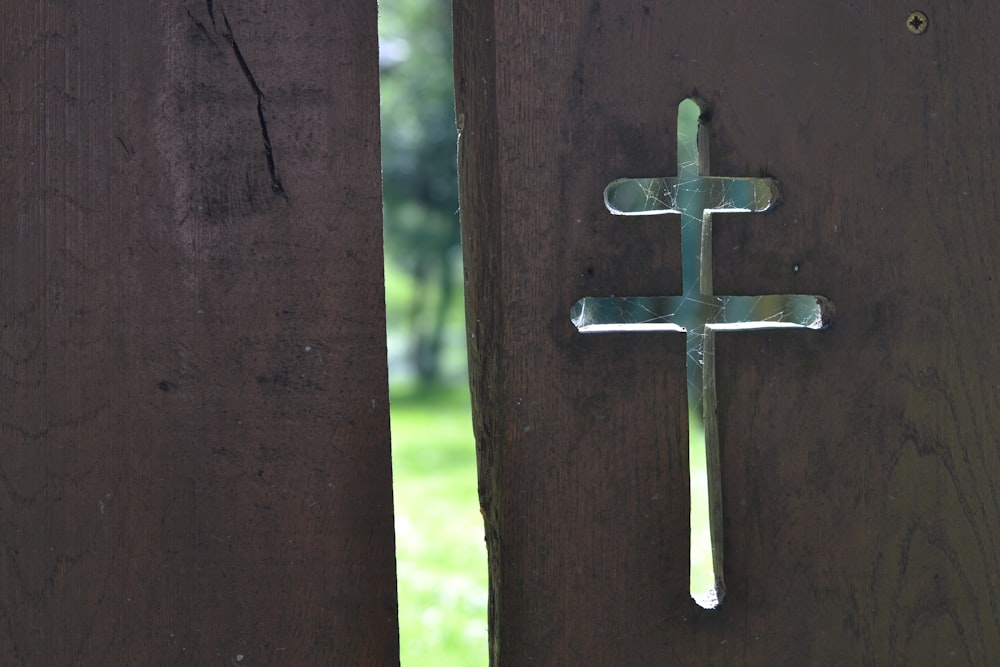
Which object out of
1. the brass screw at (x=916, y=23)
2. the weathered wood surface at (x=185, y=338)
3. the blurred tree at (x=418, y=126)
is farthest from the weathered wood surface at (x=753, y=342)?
the blurred tree at (x=418, y=126)

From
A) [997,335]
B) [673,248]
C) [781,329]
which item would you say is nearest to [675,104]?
[673,248]

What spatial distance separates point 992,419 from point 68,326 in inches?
34.6

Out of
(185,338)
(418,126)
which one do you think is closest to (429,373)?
(418,126)

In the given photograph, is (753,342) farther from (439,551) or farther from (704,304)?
(439,551)

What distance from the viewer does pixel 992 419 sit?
105 centimetres

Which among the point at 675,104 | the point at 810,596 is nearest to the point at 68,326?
the point at 675,104

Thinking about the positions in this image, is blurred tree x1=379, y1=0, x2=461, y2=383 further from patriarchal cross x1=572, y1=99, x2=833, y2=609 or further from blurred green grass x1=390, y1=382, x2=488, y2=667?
patriarchal cross x1=572, y1=99, x2=833, y2=609

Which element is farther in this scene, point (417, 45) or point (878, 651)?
point (417, 45)

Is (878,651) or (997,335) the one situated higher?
(997,335)

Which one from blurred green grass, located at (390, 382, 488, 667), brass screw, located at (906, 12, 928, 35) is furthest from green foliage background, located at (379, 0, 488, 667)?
brass screw, located at (906, 12, 928, 35)

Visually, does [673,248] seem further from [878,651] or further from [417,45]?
[417,45]

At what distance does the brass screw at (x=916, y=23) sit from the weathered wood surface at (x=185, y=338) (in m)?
0.53

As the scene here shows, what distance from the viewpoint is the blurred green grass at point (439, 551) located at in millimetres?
3318

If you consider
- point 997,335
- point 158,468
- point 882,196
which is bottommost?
point 158,468
